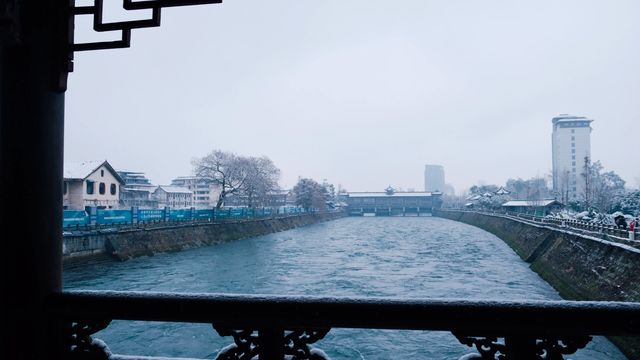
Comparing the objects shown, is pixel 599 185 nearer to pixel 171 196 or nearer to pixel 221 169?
pixel 221 169

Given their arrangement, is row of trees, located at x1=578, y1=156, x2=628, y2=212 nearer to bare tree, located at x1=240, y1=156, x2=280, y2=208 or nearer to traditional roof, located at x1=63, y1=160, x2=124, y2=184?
bare tree, located at x1=240, y1=156, x2=280, y2=208

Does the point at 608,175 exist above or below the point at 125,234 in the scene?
above

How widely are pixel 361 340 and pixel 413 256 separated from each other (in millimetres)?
19331

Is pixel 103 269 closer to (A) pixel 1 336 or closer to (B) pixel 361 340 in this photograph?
(B) pixel 361 340

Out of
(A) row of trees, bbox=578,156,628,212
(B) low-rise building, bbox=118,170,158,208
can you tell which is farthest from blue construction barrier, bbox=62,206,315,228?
(A) row of trees, bbox=578,156,628,212

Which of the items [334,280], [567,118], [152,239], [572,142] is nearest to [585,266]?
[334,280]

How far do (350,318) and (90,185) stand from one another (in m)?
44.7

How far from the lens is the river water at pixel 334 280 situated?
12602 millimetres

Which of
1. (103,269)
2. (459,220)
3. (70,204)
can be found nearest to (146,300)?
(103,269)

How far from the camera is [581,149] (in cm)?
12825

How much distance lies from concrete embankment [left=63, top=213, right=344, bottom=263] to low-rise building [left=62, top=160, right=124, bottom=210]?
9455mm

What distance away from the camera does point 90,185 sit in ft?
133

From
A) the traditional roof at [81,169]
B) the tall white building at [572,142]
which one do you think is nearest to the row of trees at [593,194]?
the tall white building at [572,142]

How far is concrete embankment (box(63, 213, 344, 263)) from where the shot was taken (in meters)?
25.2
